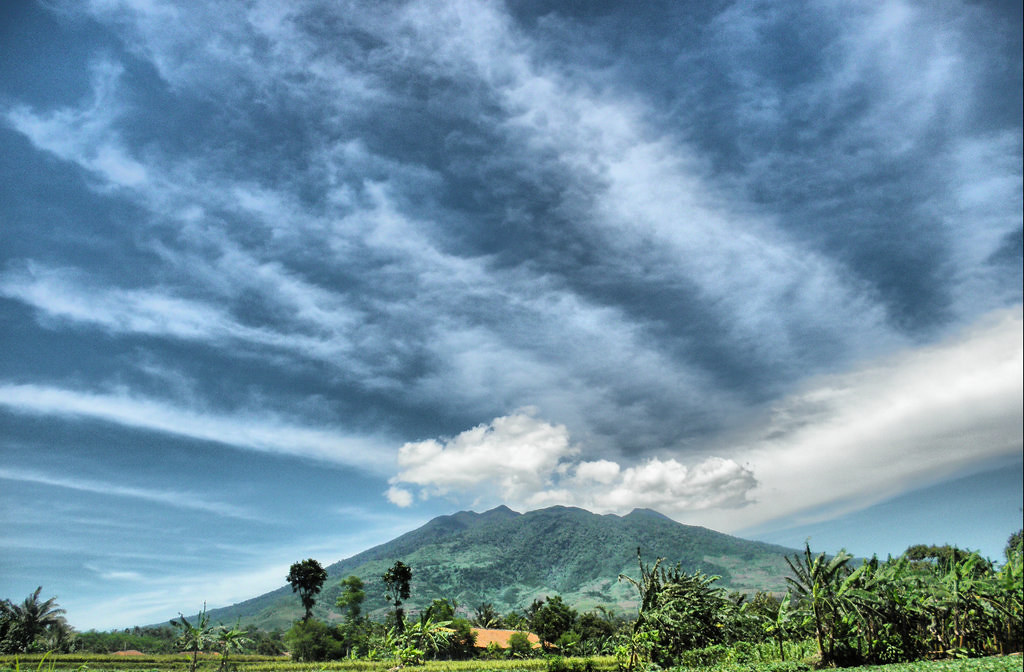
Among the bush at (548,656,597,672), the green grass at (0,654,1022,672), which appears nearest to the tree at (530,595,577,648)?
the green grass at (0,654,1022,672)

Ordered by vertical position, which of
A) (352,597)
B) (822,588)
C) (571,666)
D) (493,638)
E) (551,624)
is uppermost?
(822,588)

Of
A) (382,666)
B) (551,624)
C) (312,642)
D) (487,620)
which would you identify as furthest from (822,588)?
(487,620)

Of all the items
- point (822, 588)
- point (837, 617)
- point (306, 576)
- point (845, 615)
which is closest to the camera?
point (845, 615)

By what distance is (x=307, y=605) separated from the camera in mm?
85062

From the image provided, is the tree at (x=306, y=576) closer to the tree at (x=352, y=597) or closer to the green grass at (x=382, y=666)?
the tree at (x=352, y=597)

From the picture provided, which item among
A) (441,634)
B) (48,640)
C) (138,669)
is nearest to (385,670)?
(441,634)

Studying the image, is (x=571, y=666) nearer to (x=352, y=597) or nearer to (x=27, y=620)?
(x=352, y=597)

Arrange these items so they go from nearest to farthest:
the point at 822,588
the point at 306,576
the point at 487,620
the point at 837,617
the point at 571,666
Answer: the point at 822,588, the point at 837,617, the point at 571,666, the point at 306,576, the point at 487,620

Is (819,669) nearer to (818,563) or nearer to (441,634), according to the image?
(818,563)

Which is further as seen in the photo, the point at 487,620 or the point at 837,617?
the point at 487,620

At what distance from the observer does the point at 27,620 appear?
72.4m

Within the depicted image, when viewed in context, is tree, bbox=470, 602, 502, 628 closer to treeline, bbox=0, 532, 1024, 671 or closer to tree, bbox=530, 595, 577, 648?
tree, bbox=530, 595, 577, 648

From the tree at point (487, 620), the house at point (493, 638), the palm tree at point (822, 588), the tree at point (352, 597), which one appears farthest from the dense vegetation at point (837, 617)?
the tree at point (487, 620)

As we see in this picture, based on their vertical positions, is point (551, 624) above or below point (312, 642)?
below
